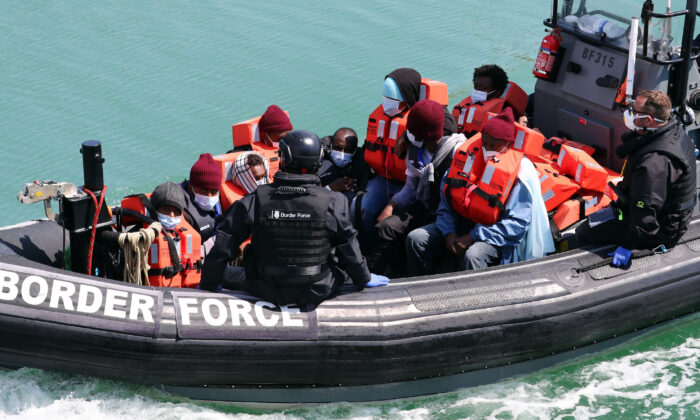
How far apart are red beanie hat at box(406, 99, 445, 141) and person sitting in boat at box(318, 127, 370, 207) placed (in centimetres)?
60

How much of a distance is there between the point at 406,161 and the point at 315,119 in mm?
3143

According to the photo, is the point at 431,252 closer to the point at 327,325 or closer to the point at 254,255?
the point at 327,325

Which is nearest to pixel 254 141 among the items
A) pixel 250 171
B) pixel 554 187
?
pixel 250 171

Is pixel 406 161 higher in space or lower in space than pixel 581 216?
higher

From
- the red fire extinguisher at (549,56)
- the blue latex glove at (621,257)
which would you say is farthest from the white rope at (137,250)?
the red fire extinguisher at (549,56)

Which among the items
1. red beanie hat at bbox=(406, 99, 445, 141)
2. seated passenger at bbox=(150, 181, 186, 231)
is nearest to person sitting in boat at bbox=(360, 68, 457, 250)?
red beanie hat at bbox=(406, 99, 445, 141)

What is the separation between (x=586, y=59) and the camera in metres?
5.20

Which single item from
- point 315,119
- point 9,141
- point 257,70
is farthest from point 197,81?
point 9,141

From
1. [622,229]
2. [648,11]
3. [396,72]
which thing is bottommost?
Result: [622,229]

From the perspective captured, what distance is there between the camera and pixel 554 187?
465cm

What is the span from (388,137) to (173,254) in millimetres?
1427

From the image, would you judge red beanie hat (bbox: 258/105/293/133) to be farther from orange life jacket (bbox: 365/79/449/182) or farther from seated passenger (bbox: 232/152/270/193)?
orange life jacket (bbox: 365/79/449/182)

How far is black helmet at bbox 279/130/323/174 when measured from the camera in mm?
3666

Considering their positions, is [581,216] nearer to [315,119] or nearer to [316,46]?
[315,119]
